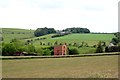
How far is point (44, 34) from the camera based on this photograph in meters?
124

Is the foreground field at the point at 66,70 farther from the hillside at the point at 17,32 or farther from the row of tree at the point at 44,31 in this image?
the hillside at the point at 17,32

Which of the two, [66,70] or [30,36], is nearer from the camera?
[66,70]

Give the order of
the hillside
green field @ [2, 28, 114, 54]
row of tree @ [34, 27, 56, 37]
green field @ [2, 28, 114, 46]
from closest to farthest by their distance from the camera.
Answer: green field @ [2, 28, 114, 54]
green field @ [2, 28, 114, 46]
row of tree @ [34, 27, 56, 37]
the hillside

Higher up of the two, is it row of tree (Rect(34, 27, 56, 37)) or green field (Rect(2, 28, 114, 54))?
row of tree (Rect(34, 27, 56, 37))

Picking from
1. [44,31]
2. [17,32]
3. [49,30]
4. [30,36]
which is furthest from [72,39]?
[17,32]

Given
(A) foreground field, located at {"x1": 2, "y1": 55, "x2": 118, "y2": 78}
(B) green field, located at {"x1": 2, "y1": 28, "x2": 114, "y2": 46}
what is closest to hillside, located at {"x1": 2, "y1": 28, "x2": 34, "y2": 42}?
(B) green field, located at {"x1": 2, "y1": 28, "x2": 114, "y2": 46}

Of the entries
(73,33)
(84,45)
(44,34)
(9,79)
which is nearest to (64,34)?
(73,33)

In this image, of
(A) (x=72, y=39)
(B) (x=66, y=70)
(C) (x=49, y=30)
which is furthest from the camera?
(C) (x=49, y=30)

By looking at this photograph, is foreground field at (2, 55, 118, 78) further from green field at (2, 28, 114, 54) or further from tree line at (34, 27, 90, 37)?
tree line at (34, 27, 90, 37)

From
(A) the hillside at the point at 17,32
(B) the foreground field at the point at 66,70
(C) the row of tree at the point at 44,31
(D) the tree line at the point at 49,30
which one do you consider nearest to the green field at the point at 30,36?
(A) the hillside at the point at 17,32

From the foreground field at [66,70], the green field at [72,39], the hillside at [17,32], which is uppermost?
the hillside at [17,32]

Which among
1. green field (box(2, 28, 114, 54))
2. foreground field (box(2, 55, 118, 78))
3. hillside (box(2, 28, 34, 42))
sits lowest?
foreground field (box(2, 55, 118, 78))

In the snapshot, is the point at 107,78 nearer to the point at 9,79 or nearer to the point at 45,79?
the point at 45,79

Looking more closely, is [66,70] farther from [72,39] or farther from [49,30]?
[49,30]
